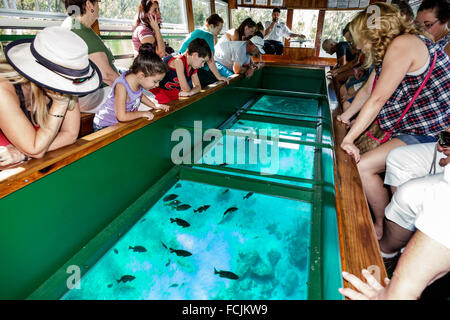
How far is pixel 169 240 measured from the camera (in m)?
1.70

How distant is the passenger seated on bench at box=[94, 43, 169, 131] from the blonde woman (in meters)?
1.38

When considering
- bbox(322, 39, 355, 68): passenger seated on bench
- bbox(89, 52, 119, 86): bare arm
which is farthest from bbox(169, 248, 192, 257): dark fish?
bbox(322, 39, 355, 68): passenger seated on bench

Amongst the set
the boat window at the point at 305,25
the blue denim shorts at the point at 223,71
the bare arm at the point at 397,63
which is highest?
the boat window at the point at 305,25

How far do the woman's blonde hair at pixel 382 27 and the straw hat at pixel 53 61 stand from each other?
1527 mm

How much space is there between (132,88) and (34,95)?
2.86ft

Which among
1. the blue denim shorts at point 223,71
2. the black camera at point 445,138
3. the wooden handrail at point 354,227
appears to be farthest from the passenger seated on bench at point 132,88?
the blue denim shorts at point 223,71

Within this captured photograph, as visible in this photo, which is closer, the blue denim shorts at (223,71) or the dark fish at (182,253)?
the dark fish at (182,253)

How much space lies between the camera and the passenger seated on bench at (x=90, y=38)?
216 centimetres

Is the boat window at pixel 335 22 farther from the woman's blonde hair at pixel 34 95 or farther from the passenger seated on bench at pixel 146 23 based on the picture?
the woman's blonde hair at pixel 34 95

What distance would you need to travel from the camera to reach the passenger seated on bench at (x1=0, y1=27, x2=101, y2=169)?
1039 millimetres

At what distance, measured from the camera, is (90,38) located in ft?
7.39

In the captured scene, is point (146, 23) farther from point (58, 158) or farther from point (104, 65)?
point (58, 158)

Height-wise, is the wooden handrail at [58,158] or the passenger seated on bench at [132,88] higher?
the passenger seated on bench at [132,88]
